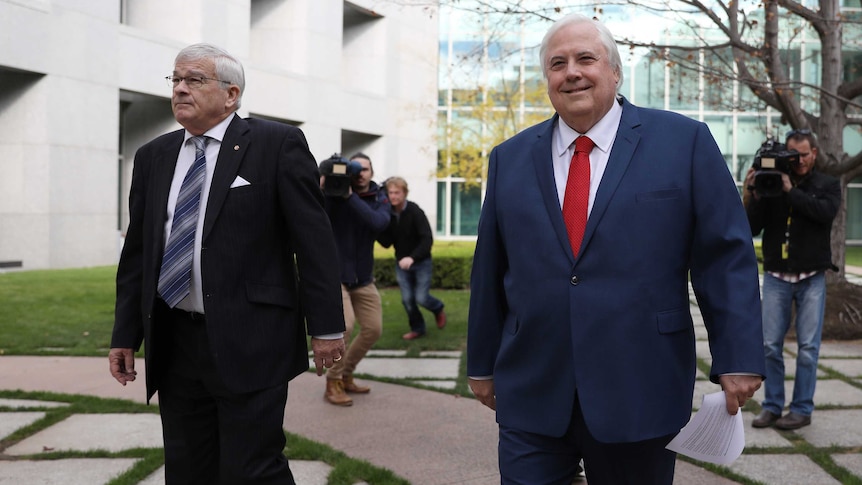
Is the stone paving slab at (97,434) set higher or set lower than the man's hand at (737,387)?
lower

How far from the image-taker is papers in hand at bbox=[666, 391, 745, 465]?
268 cm

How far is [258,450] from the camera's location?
129 inches

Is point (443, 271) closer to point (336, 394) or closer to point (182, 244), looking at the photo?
point (336, 394)

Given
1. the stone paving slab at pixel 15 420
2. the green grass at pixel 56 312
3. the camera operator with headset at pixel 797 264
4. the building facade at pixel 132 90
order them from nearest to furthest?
the stone paving slab at pixel 15 420, the camera operator with headset at pixel 797 264, the green grass at pixel 56 312, the building facade at pixel 132 90

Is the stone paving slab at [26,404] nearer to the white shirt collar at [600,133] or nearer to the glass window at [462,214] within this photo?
the white shirt collar at [600,133]

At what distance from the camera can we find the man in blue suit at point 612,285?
266cm

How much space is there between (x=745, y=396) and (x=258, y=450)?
1.69 metres

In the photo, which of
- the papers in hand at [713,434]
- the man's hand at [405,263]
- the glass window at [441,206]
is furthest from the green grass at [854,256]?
the papers in hand at [713,434]

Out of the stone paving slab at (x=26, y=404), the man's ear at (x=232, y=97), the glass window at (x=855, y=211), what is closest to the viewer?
the man's ear at (x=232, y=97)

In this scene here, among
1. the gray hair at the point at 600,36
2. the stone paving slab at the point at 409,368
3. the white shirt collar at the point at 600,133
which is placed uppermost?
the gray hair at the point at 600,36

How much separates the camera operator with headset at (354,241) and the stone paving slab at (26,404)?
1.94 m

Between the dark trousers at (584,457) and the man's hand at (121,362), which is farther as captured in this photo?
the man's hand at (121,362)

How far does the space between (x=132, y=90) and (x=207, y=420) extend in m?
17.9

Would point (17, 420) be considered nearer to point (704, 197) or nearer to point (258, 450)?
point (258, 450)
